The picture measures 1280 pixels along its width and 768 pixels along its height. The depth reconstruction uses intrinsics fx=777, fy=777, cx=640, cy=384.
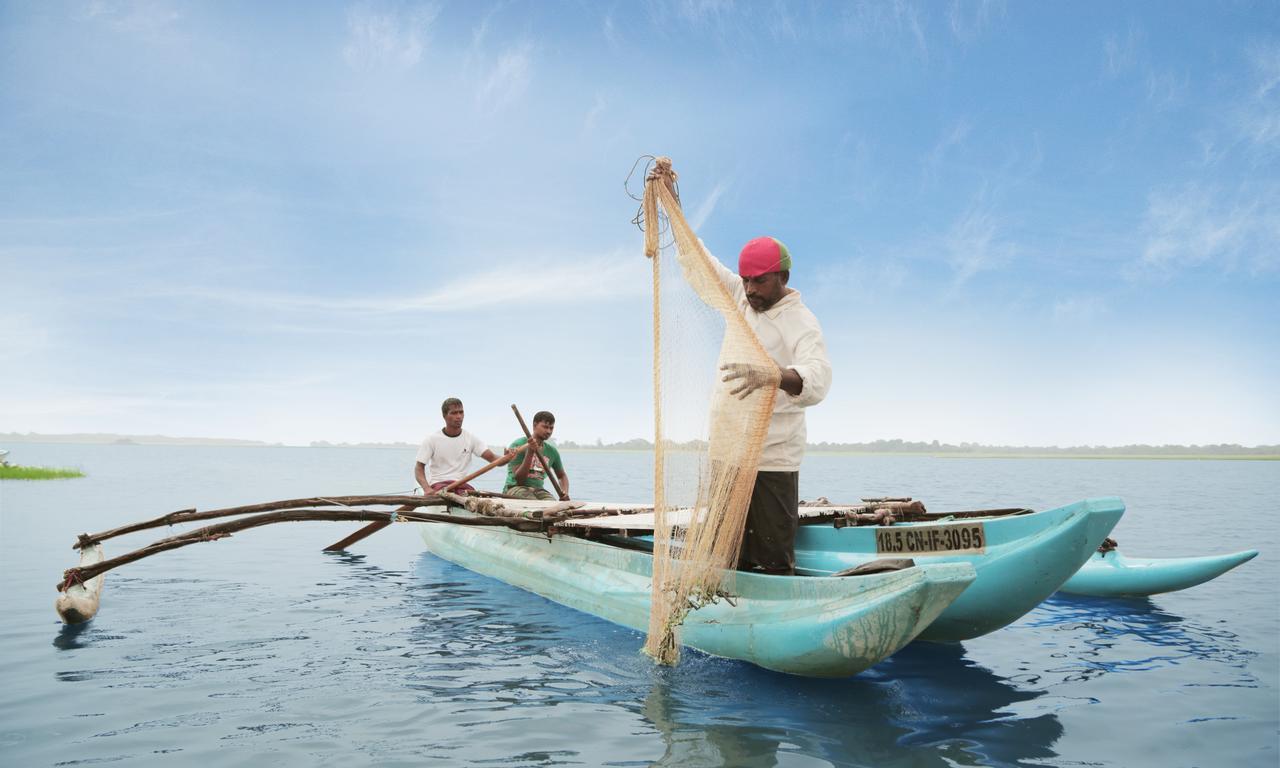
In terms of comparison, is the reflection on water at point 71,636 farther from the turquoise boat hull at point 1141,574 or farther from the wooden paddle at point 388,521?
the turquoise boat hull at point 1141,574

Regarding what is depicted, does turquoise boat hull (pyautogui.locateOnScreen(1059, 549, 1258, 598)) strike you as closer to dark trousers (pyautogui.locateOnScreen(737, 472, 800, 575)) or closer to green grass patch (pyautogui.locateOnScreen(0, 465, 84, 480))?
dark trousers (pyautogui.locateOnScreen(737, 472, 800, 575))

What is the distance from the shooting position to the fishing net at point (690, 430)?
16.7 ft

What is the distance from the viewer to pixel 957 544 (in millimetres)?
6332

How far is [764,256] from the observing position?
17.0ft

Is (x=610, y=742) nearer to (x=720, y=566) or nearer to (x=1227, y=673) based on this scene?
(x=720, y=566)

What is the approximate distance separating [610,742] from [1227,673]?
532 cm

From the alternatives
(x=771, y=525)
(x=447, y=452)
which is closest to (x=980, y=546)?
(x=771, y=525)

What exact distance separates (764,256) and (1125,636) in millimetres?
5729

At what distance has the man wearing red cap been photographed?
509 centimetres

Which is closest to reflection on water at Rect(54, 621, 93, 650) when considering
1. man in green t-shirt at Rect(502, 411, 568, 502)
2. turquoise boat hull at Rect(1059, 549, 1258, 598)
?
man in green t-shirt at Rect(502, 411, 568, 502)

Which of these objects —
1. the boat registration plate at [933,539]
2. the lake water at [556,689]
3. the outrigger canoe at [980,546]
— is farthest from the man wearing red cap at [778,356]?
the boat registration plate at [933,539]

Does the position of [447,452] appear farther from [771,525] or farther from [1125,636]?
[1125,636]

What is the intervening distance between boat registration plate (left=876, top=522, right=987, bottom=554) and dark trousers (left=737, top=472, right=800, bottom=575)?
1.56m

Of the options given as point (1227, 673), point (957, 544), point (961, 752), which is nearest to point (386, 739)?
point (961, 752)
